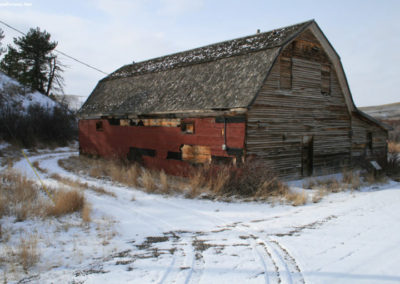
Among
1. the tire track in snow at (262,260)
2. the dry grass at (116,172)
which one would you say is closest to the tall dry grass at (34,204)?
the dry grass at (116,172)

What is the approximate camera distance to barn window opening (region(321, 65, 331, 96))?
13703 millimetres

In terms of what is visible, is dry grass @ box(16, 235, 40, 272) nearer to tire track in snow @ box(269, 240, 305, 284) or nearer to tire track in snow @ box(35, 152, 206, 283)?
tire track in snow @ box(35, 152, 206, 283)

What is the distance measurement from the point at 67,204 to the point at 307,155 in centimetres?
990

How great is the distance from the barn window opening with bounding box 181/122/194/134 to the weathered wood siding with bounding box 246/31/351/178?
259 cm

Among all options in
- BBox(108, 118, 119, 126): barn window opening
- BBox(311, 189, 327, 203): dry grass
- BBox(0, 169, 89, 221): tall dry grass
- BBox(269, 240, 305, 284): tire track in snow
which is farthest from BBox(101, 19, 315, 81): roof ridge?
BBox(0, 169, 89, 221): tall dry grass

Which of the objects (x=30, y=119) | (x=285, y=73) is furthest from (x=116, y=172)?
(x=30, y=119)

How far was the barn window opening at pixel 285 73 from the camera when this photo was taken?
11.9 meters

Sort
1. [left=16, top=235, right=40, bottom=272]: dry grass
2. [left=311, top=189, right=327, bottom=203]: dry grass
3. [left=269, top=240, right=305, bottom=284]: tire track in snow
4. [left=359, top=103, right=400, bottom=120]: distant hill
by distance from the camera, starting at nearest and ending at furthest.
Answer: [left=269, top=240, right=305, bottom=284]: tire track in snow, [left=16, top=235, right=40, bottom=272]: dry grass, [left=311, top=189, right=327, bottom=203]: dry grass, [left=359, top=103, right=400, bottom=120]: distant hill

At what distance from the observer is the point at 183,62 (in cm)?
1520

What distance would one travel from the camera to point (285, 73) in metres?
12.1

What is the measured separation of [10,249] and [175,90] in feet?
32.8

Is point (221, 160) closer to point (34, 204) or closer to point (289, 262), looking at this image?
point (34, 204)

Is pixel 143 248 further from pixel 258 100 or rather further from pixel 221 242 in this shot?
pixel 258 100

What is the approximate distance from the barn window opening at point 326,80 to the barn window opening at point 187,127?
600 centimetres
